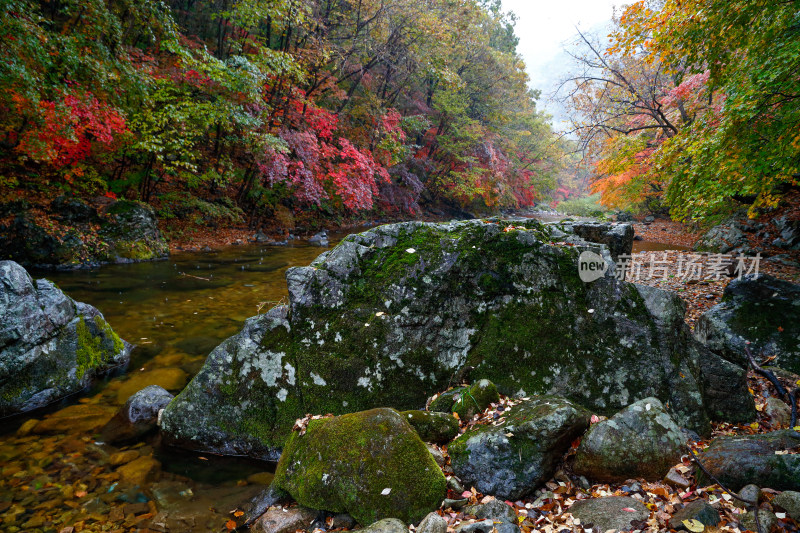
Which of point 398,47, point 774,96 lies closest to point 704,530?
point 774,96

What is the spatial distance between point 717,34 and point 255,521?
9366 millimetres

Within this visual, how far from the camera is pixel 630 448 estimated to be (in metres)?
3.20

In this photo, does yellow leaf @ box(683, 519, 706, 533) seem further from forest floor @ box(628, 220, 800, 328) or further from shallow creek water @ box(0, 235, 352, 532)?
forest floor @ box(628, 220, 800, 328)

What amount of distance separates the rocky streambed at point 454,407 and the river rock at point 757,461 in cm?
1

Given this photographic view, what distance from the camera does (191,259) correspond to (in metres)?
13.6

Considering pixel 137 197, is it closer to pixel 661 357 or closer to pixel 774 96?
pixel 661 357

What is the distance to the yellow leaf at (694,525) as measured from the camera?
7.70 feet

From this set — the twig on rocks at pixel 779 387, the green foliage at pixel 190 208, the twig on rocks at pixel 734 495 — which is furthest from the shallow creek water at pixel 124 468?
the green foliage at pixel 190 208

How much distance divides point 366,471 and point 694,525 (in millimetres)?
2316

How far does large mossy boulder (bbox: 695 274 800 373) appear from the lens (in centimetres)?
547

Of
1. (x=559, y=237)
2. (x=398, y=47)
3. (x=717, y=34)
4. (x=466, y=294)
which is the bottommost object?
(x=466, y=294)

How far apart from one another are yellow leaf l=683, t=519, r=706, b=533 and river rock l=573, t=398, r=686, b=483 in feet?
2.45

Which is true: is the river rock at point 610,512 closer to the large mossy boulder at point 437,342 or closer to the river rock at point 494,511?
the river rock at point 494,511

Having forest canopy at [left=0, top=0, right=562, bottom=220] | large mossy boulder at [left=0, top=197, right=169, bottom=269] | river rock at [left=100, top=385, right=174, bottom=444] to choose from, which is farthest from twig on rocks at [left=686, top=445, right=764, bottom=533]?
large mossy boulder at [left=0, top=197, right=169, bottom=269]
